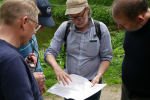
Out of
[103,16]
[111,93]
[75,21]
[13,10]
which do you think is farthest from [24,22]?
[103,16]

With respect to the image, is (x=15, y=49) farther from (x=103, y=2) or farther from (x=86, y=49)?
(x=103, y=2)

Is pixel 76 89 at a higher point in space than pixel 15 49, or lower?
lower

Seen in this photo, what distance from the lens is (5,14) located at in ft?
4.04

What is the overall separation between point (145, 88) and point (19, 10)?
5.28ft

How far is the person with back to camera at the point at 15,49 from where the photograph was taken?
3.54 ft

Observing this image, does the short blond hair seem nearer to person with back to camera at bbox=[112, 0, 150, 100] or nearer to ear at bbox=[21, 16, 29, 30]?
ear at bbox=[21, 16, 29, 30]

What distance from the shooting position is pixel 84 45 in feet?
7.22

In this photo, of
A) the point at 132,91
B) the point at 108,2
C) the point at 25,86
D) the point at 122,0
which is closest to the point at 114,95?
the point at 132,91

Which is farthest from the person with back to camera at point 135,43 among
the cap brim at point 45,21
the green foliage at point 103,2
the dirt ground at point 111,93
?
the green foliage at point 103,2

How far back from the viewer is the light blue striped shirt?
86.4 inches

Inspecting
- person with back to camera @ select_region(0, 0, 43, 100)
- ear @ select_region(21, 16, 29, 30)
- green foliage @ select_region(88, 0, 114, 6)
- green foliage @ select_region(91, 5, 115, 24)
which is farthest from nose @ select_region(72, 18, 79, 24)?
green foliage @ select_region(88, 0, 114, 6)

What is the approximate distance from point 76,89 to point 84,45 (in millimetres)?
565

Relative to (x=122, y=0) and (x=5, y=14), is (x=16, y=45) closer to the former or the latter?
(x=5, y=14)

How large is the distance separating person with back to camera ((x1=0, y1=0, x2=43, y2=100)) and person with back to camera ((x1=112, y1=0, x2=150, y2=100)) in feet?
3.15
